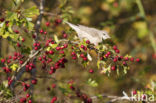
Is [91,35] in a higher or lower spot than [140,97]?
higher

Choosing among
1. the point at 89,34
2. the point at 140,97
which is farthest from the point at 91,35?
the point at 140,97

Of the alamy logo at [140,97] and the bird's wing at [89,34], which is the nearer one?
the bird's wing at [89,34]

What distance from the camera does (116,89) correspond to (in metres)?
6.98

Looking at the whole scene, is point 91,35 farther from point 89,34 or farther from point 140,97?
point 140,97

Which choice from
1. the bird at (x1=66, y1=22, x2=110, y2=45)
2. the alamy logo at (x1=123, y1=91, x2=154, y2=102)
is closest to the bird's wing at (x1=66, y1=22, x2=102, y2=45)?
the bird at (x1=66, y1=22, x2=110, y2=45)

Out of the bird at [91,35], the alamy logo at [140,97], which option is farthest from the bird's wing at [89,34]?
the alamy logo at [140,97]

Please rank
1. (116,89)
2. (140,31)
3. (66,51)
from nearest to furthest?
(66,51)
(116,89)
(140,31)

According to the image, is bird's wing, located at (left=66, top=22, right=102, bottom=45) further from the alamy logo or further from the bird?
the alamy logo

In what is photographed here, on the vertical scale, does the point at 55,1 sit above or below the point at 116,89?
above

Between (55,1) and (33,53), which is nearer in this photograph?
(33,53)

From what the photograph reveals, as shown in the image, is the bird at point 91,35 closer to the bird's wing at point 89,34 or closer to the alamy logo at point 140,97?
the bird's wing at point 89,34

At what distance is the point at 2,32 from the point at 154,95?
1849 millimetres

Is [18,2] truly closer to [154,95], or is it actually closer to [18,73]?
[18,73]

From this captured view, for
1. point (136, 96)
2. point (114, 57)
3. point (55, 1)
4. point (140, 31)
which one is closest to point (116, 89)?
point (140, 31)
